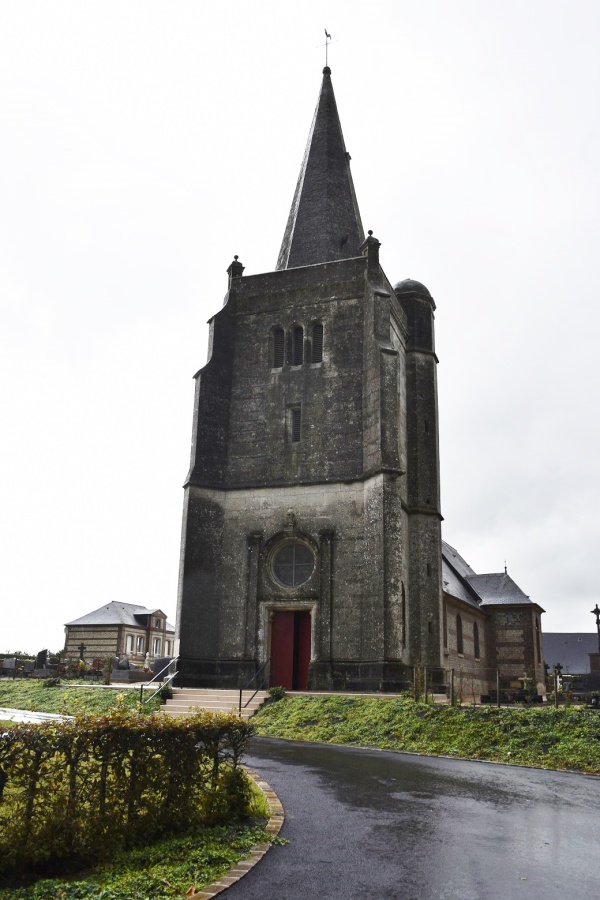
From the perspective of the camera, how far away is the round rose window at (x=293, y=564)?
2745cm

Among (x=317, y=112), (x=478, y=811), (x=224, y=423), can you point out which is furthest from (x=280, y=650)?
(x=317, y=112)

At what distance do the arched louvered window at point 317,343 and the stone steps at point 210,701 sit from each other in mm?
12838

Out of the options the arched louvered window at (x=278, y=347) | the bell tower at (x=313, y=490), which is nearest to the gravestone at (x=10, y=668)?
the bell tower at (x=313, y=490)

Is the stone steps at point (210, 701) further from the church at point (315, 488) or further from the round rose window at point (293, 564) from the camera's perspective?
the round rose window at point (293, 564)

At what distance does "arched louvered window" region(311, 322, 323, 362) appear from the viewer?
29922mm

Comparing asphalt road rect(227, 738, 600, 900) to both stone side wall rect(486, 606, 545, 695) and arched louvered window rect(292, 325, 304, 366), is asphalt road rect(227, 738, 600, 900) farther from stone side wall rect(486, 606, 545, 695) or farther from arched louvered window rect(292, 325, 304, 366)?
stone side wall rect(486, 606, 545, 695)

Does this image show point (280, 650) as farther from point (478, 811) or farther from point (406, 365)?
point (478, 811)

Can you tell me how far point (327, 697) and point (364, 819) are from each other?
529 inches

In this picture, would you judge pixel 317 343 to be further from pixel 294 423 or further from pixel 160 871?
pixel 160 871

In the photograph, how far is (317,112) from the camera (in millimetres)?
38781

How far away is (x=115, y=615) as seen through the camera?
55.2m

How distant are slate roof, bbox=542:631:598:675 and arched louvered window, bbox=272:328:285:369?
4831 centimetres

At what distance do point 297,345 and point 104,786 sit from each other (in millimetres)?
24653

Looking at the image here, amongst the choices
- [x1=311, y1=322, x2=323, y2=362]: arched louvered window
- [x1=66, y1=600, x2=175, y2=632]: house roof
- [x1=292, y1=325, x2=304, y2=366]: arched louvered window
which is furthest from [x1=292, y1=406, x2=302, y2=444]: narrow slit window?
[x1=66, y1=600, x2=175, y2=632]: house roof
